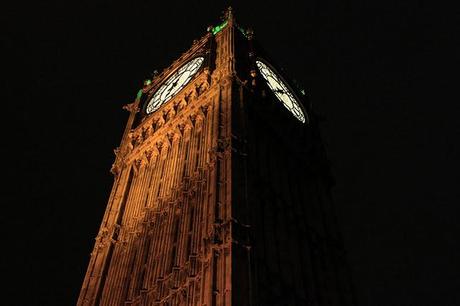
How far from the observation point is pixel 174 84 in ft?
111

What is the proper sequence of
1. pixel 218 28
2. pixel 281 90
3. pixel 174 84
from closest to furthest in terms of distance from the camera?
pixel 281 90
pixel 174 84
pixel 218 28

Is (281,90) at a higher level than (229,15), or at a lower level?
lower

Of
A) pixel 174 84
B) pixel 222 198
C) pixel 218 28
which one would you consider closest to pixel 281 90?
pixel 174 84

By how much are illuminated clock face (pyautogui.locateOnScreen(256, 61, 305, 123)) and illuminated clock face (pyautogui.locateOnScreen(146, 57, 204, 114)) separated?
3418 millimetres

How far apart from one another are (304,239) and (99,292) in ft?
26.3

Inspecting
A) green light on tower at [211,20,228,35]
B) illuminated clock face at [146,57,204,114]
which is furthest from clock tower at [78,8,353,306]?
green light on tower at [211,20,228,35]

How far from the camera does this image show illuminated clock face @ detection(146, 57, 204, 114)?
32.7 m

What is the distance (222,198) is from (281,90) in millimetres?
12974

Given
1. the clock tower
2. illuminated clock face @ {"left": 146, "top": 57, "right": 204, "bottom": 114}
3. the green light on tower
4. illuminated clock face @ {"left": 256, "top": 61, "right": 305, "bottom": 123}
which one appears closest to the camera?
the clock tower

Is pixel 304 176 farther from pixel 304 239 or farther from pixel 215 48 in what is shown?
pixel 215 48

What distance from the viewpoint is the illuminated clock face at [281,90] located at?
32000 millimetres

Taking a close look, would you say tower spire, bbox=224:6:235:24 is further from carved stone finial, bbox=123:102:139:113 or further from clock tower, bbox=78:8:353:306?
carved stone finial, bbox=123:102:139:113

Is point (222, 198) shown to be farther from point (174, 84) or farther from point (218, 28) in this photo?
point (218, 28)

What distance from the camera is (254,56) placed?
32500 millimetres
